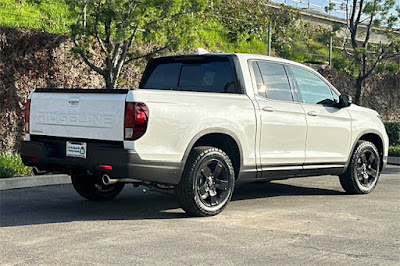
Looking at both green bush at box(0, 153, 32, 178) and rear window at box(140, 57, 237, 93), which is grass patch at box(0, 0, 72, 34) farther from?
rear window at box(140, 57, 237, 93)

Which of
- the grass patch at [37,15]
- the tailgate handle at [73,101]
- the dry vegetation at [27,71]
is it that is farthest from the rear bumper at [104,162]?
the grass patch at [37,15]

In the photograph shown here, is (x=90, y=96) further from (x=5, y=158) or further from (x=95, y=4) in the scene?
(x=95, y=4)

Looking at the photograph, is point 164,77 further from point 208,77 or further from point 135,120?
point 135,120

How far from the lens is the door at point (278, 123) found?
24.8ft

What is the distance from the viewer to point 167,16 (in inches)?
458

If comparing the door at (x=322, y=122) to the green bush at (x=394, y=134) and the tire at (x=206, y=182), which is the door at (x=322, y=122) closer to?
the tire at (x=206, y=182)

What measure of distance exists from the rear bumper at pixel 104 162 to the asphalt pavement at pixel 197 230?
1.75 feet

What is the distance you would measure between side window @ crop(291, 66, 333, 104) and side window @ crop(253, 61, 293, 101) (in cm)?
26

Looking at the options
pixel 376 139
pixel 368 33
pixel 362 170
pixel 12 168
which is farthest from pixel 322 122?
pixel 368 33

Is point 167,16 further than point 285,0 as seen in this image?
No

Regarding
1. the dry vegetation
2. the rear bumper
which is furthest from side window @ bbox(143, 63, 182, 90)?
the dry vegetation

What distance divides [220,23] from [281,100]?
1490 cm

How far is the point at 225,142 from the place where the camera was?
7297mm

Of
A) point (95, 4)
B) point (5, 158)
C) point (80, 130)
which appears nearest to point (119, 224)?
point (80, 130)
